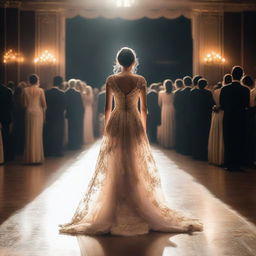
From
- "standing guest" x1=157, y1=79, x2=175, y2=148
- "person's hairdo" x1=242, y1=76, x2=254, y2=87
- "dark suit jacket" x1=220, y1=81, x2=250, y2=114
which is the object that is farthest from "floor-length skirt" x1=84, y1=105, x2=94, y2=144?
"dark suit jacket" x1=220, y1=81, x2=250, y2=114

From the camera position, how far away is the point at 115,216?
5102 mm

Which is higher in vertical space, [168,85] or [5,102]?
[168,85]

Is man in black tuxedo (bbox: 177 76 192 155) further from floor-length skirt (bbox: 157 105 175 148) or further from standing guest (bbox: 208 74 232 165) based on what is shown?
standing guest (bbox: 208 74 232 165)

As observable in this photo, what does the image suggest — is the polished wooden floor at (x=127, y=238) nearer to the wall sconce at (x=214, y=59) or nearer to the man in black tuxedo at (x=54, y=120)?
the man in black tuxedo at (x=54, y=120)

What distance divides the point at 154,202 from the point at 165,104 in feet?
29.5

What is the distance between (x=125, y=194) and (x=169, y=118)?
9.09 meters

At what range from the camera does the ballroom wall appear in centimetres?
1733

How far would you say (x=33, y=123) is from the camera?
411 inches

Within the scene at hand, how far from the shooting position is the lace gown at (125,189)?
16.5 feet

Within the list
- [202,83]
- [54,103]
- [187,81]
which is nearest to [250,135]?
[202,83]

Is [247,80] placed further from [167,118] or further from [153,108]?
[153,108]

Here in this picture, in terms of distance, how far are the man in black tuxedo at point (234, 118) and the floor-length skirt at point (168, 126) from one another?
4.41m

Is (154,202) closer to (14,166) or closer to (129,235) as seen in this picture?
(129,235)

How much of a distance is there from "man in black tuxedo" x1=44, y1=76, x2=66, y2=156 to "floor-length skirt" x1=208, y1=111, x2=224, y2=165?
3387mm
